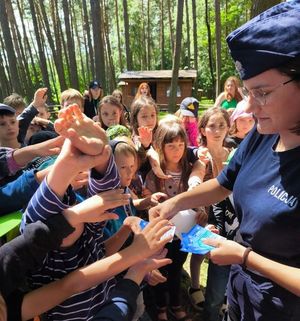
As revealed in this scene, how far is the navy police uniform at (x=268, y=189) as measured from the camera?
1.22m

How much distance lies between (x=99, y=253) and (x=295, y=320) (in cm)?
101

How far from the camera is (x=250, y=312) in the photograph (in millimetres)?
1570

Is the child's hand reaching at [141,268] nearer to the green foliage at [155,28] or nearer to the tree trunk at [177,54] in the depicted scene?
the tree trunk at [177,54]

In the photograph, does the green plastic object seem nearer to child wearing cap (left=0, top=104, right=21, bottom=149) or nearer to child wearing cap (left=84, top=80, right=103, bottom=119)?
child wearing cap (left=0, top=104, right=21, bottom=149)

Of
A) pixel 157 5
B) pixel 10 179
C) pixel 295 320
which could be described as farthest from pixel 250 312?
pixel 157 5

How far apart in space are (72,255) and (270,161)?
1.03 metres

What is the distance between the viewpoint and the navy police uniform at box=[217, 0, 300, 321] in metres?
1.22

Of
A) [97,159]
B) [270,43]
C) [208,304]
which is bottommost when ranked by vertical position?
[208,304]

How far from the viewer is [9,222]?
6.16 feet

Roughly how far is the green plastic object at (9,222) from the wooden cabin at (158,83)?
847 inches

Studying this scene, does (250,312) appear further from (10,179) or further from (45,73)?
(45,73)

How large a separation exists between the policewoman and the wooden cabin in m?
21.9

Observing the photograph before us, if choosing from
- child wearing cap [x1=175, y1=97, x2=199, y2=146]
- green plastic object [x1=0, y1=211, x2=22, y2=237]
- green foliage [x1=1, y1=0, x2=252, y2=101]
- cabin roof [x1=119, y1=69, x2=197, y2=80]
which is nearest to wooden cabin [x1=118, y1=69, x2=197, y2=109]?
cabin roof [x1=119, y1=69, x2=197, y2=80]

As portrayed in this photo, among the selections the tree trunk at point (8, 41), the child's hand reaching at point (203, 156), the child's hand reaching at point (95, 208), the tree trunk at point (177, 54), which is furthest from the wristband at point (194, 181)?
the tree trunk at point (8, 41)
